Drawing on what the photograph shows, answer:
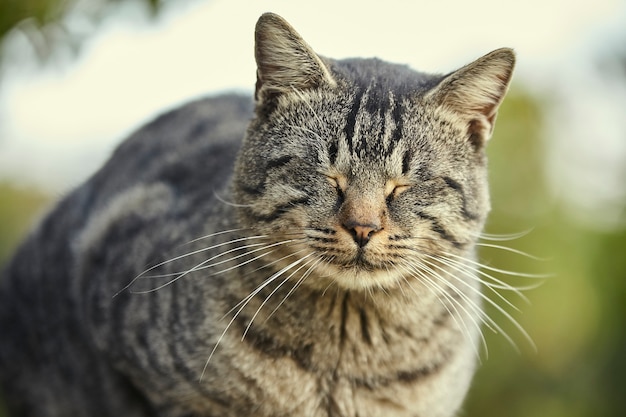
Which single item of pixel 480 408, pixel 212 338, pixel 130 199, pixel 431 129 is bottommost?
pixel 480 408

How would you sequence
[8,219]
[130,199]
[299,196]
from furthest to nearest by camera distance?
[8,219]
[130,199]
[299,196]

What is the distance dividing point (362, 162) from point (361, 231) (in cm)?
21

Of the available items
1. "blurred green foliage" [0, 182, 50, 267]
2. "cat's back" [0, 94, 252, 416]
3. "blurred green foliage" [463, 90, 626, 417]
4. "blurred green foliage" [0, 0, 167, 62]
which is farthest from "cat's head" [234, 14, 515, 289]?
"blurred green foliage" [0, 182, 50, 267]

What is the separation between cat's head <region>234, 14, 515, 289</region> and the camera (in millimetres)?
2326

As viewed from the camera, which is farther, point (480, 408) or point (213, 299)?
point (480, 408)

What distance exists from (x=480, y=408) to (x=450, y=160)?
3.85m

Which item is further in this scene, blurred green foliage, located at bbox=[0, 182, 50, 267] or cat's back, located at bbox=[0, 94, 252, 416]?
blurred green foliage, located at bbox=[0, 182, 50, 267]

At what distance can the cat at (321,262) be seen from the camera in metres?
2.36

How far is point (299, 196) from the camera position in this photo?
2383 millimetres

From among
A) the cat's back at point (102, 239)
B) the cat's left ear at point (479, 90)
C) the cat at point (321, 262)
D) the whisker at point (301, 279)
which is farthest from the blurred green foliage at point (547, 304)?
the whisker at point (301, 279)

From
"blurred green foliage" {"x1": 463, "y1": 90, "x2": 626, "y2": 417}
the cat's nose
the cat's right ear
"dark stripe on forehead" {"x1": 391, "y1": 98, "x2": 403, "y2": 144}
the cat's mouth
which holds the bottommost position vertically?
"blurred green foliage" {"x1": 463, "y1": 90, "x2": 626, "y2": 417}

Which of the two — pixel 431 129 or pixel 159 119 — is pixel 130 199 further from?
pixel 431 129

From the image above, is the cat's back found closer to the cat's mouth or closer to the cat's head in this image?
the cat's head

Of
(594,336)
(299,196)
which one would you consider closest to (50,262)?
(299,196)
